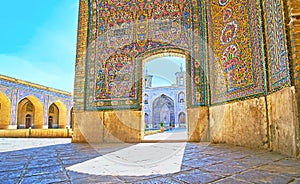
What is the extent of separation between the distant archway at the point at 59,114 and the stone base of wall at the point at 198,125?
66.1 feet

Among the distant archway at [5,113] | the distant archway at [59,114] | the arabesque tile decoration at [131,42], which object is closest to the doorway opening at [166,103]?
the distant archway at [59,114]

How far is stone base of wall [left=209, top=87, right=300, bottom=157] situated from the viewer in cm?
296

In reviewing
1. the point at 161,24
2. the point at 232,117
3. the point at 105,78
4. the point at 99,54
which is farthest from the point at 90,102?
the point at 232,117

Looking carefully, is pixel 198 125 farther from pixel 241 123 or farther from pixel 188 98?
pixel 241 123

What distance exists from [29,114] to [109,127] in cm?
2078

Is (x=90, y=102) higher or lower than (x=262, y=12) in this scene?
lower

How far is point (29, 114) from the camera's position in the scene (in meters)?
22.3

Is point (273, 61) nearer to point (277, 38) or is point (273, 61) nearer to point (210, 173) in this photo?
point (277, 38)

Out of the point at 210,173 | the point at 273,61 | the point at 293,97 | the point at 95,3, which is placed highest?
the point at 95,3

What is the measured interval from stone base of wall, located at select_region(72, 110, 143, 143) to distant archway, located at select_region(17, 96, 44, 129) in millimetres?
16423

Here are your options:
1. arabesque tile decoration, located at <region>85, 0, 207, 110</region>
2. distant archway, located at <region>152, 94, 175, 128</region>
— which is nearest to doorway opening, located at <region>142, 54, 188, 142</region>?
distant archway, located at <region>152, 94, 175, 128</region>

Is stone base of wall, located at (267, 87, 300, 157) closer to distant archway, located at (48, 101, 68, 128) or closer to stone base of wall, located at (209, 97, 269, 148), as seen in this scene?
stone base of wall, located at (209, 97, 269, 148)

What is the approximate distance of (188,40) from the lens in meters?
5.81

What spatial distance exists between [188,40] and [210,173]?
4438 mm
